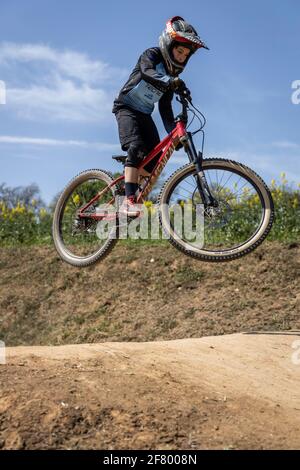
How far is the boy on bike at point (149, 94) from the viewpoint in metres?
6.49

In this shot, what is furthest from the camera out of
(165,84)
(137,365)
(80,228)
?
→ (80,228)

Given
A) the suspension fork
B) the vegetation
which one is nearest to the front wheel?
the suspension fork

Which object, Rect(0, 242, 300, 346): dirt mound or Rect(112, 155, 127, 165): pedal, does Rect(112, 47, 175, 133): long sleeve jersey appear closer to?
Rect(112, 155, 127, 165): pedal

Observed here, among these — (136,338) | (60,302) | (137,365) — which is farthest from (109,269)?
(137,365)

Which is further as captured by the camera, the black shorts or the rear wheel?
the rear wheel

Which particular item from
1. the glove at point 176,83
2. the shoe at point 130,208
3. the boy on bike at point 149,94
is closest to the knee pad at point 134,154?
the boy on bike at point 149,94

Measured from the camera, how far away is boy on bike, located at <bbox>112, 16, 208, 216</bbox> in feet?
21.3

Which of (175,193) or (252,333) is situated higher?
(175,193)

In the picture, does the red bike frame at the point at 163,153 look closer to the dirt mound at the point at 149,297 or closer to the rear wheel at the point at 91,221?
the rear wheel at the point at 91,221

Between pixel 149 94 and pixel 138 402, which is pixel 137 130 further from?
pixel 138 402
